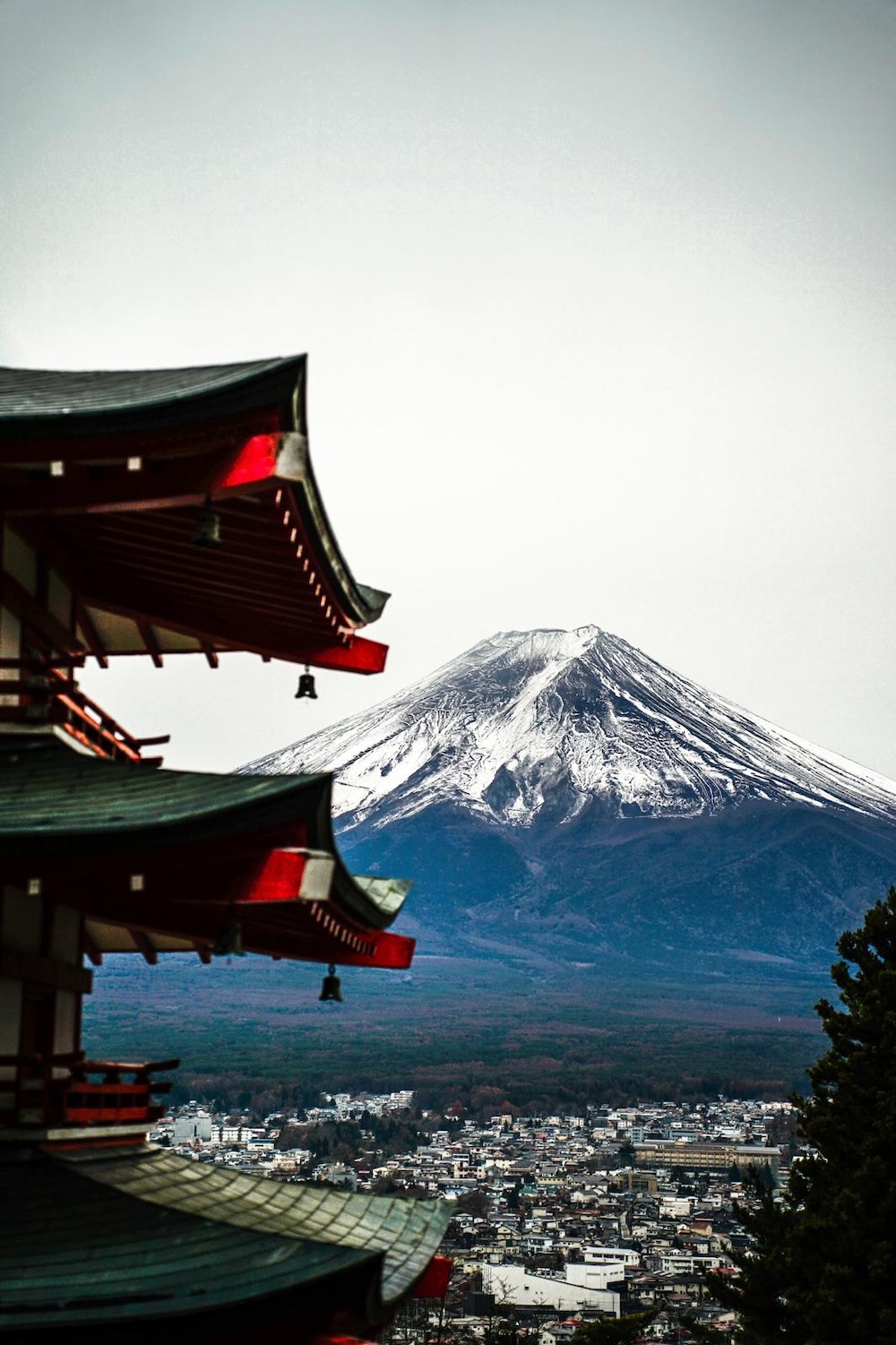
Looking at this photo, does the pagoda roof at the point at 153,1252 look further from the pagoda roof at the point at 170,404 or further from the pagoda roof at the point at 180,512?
the pagoda roof at the point at 170,404

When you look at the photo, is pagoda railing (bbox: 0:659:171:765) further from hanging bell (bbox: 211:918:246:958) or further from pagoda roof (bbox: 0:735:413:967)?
hanging bell (bbox: 211:918:246:958)

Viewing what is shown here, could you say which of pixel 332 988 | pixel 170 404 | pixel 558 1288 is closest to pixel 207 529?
pixel 170 404

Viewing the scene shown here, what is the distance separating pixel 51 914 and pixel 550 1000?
131216 millimetres

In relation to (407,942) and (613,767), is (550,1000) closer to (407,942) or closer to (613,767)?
(613,767)

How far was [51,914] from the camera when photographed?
343 inches

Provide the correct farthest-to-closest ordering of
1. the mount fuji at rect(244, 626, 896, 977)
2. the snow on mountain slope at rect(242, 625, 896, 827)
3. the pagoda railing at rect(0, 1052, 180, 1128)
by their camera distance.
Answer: the snow on mountain slope at rect(242, 625, 896, 827) → the mount fuji at rect(244, 626, 896, 977) → the pagoda railing at rect(0, 1052, 180, 1128)

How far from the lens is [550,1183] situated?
64.5m

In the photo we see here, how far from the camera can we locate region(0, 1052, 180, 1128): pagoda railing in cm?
814

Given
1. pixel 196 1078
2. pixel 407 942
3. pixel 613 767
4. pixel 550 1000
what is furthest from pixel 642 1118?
pixel 613 767

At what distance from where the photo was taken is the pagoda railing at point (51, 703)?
8.48 metres

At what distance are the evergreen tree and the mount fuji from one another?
444 feet

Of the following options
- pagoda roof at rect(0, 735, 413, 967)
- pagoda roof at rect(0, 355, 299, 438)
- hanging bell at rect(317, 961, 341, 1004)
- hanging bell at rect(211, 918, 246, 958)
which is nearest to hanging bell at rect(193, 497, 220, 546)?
pagoda roof at rect(0, 355, 299, 438)

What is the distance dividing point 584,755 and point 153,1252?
7110 inches

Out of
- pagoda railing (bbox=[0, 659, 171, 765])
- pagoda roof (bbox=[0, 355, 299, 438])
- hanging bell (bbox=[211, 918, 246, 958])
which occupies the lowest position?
hanging bell (bbox=[211, 918, 246, 958])
